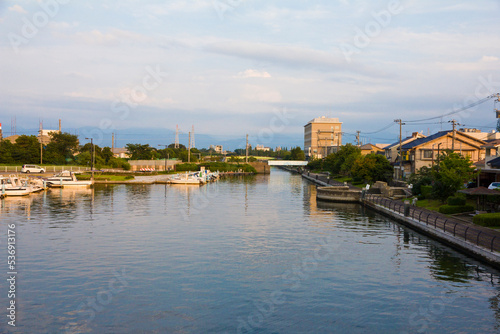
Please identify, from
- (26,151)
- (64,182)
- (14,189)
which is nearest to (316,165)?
(26,151)

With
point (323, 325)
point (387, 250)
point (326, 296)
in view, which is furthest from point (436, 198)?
point (323, 325)

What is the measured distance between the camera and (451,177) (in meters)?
48.7

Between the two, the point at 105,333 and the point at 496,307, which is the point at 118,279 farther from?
the point at 496,307

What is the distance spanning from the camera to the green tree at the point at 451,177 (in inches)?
1935

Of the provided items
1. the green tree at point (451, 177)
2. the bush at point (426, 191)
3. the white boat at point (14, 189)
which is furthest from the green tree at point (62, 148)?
the green tree at point (451, 177)

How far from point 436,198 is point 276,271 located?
32496 mm

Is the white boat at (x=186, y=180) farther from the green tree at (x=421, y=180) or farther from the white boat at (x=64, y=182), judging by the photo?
the green tree at (x=421, y=180)

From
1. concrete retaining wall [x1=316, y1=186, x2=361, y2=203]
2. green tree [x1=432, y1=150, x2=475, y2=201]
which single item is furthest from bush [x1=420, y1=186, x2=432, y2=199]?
concrete retaining wall [x1=316, y1=186, x2=361, y2=203]

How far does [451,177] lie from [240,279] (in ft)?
109

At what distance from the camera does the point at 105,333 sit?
712 inches

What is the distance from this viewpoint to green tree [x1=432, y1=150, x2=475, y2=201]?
49.2 metres

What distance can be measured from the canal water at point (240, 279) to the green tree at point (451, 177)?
859 centimetres

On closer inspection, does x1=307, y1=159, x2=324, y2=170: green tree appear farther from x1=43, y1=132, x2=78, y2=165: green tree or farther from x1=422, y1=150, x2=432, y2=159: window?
x1=43, y1=132, x2=78, y2=165: green tree

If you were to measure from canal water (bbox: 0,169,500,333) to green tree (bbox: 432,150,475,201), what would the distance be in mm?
8591
